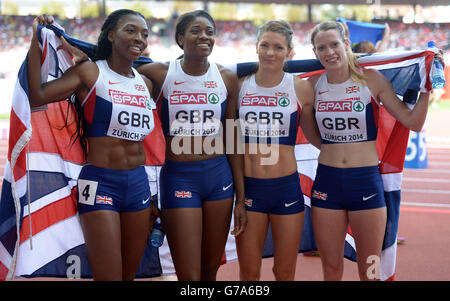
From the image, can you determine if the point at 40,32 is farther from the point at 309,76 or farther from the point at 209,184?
the point at 309,76

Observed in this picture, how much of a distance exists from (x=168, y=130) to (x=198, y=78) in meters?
0.40

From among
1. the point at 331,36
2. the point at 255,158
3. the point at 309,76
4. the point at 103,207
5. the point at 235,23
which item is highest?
the point at 235,23

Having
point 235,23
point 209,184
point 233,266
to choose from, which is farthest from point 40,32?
point 235,23

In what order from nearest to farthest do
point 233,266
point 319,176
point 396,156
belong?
point 319,176 → point 396,156 → point 233,266

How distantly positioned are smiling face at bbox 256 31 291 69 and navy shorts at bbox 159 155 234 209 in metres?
0.73

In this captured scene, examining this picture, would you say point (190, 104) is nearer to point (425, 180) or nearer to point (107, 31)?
point (107, 31)

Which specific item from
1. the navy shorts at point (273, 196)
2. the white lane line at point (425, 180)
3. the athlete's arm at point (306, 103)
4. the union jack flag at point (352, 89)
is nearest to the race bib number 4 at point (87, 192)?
the navy shorts at point (273, 196)

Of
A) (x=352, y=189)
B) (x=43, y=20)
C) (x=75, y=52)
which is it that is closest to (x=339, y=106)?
(x=352, y=189)

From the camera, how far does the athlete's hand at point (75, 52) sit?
3281 millimetres

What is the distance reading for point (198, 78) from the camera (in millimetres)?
3381

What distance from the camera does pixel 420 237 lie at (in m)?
5.90

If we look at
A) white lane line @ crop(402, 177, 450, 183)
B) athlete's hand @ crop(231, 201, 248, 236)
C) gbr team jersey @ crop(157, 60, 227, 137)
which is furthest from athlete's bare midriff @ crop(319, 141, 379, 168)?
white lane line @ crop(402, 177, 450, 183)

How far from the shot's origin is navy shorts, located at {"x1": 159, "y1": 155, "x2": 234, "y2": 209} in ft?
10.8

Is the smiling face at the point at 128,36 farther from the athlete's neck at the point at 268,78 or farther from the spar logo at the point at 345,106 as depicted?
the spar logo at the point at 345,106
